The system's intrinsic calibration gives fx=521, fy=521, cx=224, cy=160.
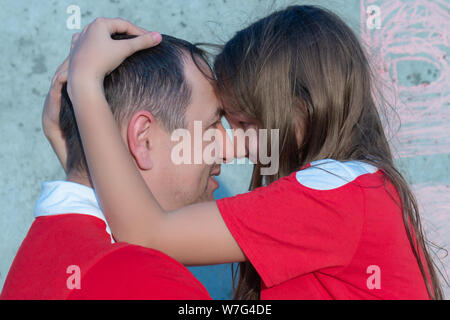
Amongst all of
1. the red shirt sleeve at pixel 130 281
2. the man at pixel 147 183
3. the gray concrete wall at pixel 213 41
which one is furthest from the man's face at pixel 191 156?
the gray concrete wall at pixel 213 41

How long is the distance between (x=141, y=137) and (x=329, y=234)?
512 mm

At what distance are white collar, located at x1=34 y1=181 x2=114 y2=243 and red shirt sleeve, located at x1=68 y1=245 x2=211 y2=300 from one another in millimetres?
187

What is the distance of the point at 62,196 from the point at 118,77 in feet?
1.14

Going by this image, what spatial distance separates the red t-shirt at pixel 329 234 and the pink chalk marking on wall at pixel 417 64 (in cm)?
110

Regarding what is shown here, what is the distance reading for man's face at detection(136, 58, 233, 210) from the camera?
1339 mm

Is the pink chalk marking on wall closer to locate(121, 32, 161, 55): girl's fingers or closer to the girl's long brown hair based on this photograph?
the girl's long brown hair

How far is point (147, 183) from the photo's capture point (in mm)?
1322

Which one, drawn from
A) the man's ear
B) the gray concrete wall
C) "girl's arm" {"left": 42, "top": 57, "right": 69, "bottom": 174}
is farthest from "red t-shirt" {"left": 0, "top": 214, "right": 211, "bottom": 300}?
the gray concrete wall

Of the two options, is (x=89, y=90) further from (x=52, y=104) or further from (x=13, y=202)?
(x=13, y=202)

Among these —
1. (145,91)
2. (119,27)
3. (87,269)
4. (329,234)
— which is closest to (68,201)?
(87,269)

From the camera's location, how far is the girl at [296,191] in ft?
3.74

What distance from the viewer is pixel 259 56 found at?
57.4 inches

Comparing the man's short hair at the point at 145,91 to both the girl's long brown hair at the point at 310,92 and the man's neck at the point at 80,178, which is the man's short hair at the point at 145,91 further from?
the girl's long brown hair at the point at 310,92

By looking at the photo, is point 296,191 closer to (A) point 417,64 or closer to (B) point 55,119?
(B) point 55,119
